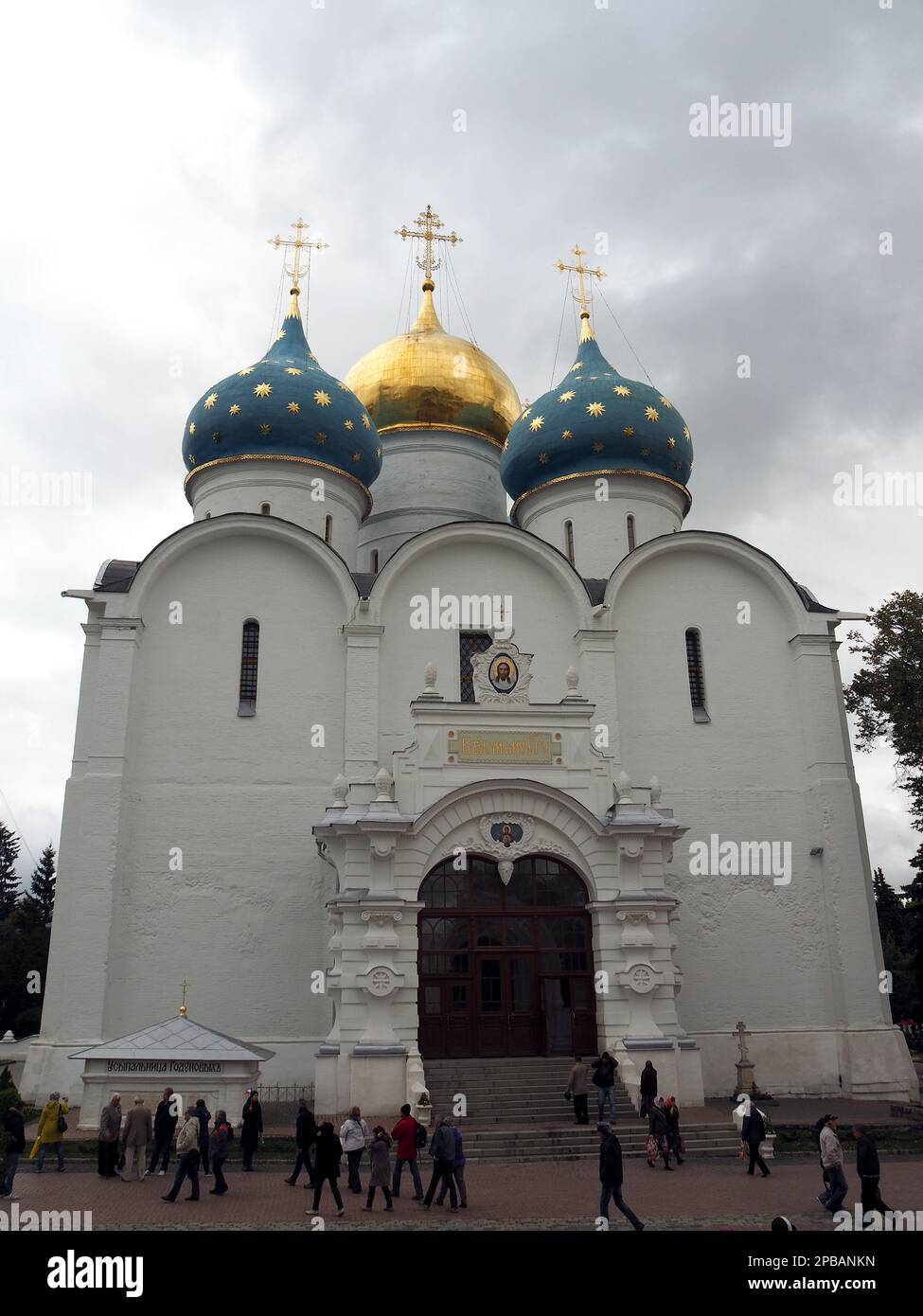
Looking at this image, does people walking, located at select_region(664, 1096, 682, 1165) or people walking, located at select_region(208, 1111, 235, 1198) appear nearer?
people walking, located at select_region(208, 1111, 235, 1198)

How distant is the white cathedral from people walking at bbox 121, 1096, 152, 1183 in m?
Result: 3.07

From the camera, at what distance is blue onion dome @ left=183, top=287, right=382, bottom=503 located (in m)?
20.9

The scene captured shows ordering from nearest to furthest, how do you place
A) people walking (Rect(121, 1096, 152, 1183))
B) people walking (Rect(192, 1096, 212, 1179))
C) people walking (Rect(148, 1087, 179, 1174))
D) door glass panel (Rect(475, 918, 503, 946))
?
people walking (Rect(192, 1096, 212, 1179)) < people walking (Rect(121, 1096, 152, 1183)) < people walking (Rect(148, 1087, 179, 1174)) < door glass panel (Rect(475, 918, 503, 946))

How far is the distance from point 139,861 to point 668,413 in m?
13.8

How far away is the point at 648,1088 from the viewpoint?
12.9 meters

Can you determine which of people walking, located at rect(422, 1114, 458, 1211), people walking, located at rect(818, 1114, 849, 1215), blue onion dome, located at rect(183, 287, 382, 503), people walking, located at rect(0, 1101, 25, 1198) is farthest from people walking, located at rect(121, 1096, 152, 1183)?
blue onion dome, located at rect(183, 287, 382, 503)

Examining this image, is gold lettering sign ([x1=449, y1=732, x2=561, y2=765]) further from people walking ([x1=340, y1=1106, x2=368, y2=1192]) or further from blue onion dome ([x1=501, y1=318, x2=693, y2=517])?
blue onion dome ([x1=501, y1=318, x2=693, y2=517])

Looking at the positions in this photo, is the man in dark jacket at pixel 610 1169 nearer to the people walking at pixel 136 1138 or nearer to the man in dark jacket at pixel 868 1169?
the man in dark jacket at pixel 868 1169

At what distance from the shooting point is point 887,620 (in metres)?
18.5

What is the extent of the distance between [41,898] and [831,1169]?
3385 cm

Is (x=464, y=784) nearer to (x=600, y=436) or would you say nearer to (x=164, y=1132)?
(x=164, y=1132)

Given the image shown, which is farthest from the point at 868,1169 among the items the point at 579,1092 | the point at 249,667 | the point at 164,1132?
the point at 249,667
